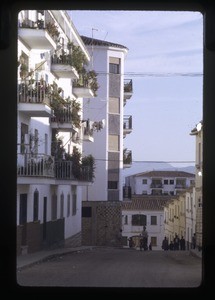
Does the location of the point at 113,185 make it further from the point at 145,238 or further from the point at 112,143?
the point at 145,238

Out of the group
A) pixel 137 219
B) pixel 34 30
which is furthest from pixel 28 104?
pixel 137 219

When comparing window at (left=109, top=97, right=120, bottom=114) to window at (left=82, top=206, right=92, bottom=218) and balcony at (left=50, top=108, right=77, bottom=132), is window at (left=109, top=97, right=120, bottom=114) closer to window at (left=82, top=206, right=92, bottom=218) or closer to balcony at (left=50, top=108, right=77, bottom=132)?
balcony at (left=50, top=108, right=77, bottom=132)

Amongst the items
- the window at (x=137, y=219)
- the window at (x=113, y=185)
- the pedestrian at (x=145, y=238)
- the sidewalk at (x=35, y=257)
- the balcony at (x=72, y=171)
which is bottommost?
the pedestrian at (x=145, y=238)

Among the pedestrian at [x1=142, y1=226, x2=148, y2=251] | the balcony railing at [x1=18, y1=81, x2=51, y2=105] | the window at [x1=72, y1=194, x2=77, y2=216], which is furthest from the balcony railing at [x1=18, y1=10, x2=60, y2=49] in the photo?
the pedestrian at [x1=142, y1=226, x2=148, y2=251]

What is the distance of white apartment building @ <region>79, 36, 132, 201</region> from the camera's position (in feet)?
8.55

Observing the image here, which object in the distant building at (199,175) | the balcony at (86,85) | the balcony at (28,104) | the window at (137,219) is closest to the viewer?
the distant building at (199,175)

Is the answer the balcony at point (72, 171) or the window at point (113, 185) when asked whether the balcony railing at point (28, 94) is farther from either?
the window at point (113, 185)

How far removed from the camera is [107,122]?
295 centimetres

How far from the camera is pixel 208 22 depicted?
6.45 feet

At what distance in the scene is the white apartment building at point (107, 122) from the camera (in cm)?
261

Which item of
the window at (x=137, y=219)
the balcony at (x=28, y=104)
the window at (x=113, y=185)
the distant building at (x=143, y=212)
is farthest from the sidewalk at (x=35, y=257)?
the window at (x=137, y=219)
